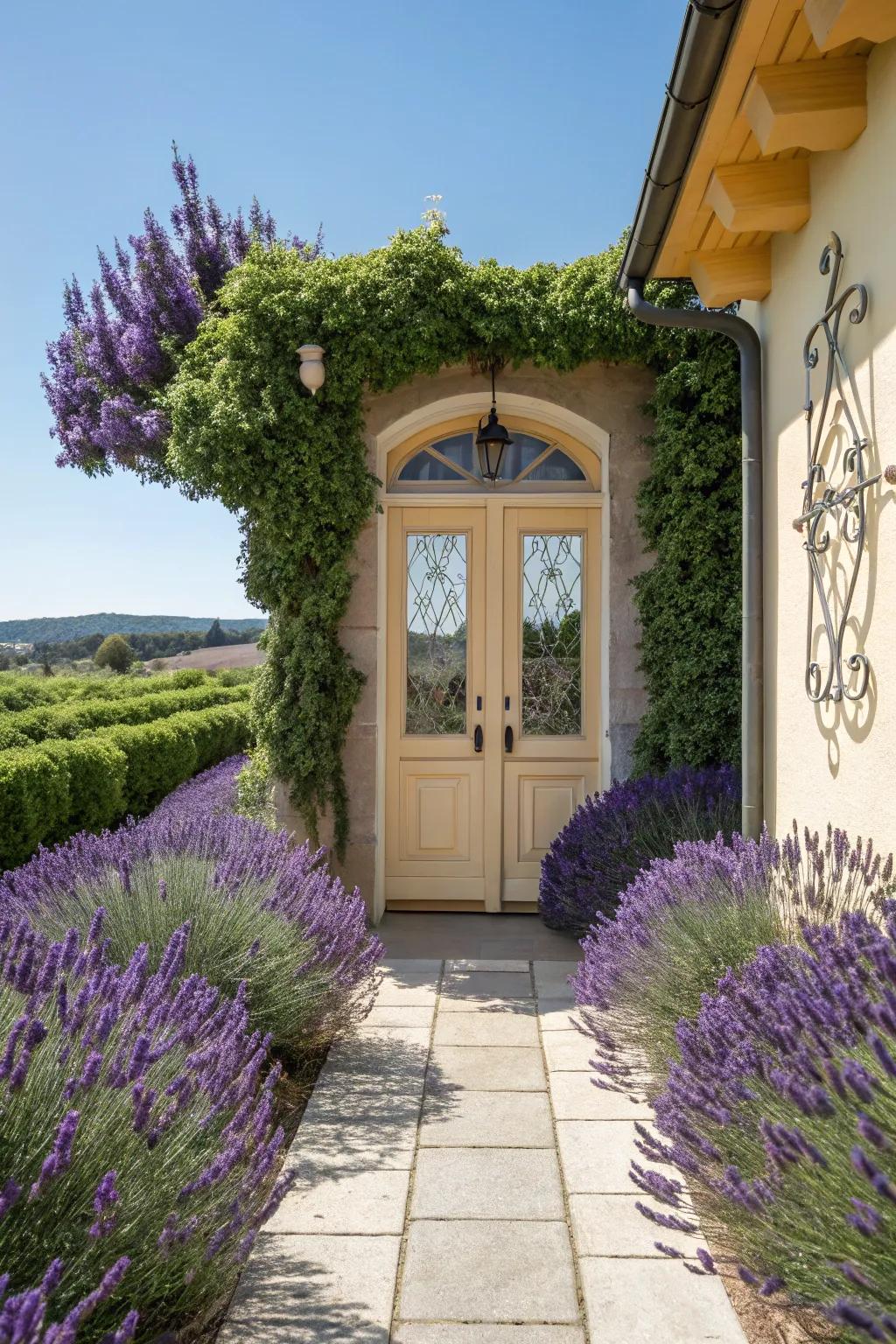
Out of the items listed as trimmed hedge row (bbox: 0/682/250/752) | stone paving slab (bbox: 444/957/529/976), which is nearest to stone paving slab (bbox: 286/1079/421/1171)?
stone paving slab (bbox: 444/957/529/976)

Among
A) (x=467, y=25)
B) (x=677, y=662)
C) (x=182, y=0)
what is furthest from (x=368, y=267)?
(x=677, y=662)

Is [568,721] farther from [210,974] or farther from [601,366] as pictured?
[210,974]

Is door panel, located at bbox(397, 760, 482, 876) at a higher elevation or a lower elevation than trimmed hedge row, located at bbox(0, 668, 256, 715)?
lower

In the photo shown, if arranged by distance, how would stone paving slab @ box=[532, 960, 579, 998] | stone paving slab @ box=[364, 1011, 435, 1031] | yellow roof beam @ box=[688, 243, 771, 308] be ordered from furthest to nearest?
stone paving slab @ box=[532, 960, 579, 998] < stone paving slab @ box=[364, 1011, 435, 1031] < yellow roof beam @ box=[688, 243, 771, 308]

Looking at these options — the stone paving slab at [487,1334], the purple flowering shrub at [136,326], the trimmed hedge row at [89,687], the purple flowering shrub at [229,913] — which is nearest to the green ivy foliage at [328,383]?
the purple flowering shrub at [229,913]

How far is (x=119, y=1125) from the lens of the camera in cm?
176

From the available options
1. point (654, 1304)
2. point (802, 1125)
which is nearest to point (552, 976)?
point (654, 1304)

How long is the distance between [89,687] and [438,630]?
7.88m

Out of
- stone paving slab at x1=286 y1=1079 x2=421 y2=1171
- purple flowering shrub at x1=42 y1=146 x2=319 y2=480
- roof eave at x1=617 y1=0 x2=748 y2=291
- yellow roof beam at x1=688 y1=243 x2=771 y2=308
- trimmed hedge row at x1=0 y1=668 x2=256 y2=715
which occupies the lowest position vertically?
stone paving slab at x1=286 y1=1079 x2=421 y2=1171

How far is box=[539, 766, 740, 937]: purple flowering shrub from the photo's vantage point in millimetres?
4773

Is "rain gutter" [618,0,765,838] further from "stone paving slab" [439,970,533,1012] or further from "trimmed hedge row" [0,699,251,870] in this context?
"trimmed hedge row" [0,699,251,870]

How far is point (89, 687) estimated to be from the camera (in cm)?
1265

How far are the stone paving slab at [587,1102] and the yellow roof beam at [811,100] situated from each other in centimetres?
299

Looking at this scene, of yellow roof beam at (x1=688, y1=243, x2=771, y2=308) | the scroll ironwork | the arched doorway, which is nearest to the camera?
the scroll ironwork
